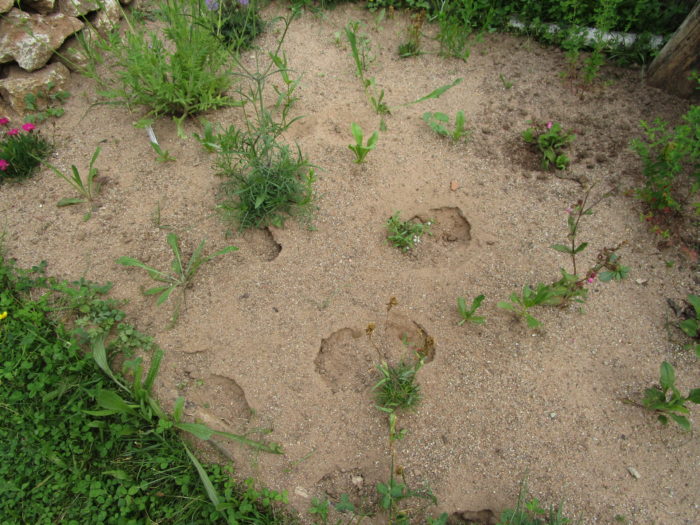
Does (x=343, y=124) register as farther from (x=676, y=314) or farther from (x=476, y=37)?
(x=676, y=314)

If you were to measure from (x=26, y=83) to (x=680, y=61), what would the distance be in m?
4.34

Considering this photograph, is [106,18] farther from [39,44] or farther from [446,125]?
[446,125]

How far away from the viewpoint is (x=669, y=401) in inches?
84.6

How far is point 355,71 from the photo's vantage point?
351 cm

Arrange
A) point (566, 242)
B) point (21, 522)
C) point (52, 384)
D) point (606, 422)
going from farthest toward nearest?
1. point (566, 242)
2. point (52, 384)
3. point (606, 422)
4. point (21, 522)

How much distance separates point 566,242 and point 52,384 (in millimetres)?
2762

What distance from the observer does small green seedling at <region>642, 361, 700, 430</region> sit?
2029mm

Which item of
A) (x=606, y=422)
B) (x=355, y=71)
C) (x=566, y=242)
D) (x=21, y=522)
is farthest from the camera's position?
(x=355, y=71)

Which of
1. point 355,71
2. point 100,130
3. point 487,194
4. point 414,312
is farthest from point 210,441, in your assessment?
point 355,71

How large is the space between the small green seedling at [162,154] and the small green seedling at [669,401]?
2.88 meters

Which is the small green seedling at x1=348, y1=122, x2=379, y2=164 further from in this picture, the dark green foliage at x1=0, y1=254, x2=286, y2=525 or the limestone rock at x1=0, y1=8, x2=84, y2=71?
the limestone rock at x1=0, y1=8, x2=84, y2=71

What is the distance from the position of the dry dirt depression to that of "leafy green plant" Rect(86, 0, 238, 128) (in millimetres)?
156

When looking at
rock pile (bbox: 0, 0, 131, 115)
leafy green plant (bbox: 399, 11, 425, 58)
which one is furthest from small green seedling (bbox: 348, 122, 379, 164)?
rock pile (bbox: 0, 0, 131, 115)

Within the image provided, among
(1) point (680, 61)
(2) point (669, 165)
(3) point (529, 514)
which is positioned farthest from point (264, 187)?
(1) point (680, 61)
